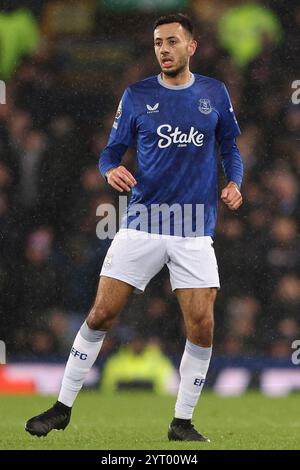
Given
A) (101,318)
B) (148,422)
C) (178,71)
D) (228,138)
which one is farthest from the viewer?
(148,422)

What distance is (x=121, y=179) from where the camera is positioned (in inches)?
224

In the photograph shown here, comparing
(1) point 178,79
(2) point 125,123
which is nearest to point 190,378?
(2) point 125,123

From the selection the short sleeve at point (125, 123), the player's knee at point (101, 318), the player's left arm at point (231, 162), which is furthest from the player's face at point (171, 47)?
the player's knee at point (101, 318)

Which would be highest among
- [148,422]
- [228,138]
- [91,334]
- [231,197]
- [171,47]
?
[171,47]

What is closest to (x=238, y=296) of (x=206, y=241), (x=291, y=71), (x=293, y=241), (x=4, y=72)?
(x=293, y=241)

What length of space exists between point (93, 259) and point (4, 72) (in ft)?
5.84

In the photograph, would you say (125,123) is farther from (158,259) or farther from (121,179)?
(158,259)

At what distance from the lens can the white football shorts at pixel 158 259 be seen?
19.2 feet

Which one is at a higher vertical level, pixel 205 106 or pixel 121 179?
pixel 205 106

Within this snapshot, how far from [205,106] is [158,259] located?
0.81m

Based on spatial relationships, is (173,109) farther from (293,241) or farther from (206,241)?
(293,241)

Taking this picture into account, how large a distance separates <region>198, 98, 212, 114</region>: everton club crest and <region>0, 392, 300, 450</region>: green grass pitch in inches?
65.4

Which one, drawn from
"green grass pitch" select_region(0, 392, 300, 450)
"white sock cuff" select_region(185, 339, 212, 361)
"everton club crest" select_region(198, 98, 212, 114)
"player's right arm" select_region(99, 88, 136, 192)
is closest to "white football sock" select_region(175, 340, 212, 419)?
"white sock cuff" select_region(185, 339, 212, 361)

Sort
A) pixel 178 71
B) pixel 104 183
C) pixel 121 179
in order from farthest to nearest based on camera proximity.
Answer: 1. pixel 104 183
2. pixel 178 71
3. pixel 121 179
